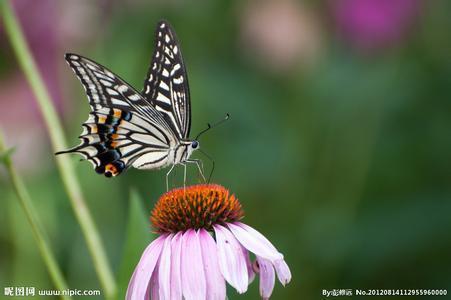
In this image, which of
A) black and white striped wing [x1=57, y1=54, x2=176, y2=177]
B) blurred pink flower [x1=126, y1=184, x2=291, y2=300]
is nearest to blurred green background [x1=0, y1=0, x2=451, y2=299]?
black and white striped wing [x1=57, y1=54, x2=176, y2=177]

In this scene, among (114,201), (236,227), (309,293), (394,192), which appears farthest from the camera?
(394,192)

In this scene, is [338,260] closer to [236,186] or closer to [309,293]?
[309,293]

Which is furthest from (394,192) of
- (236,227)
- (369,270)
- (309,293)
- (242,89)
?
(236,227)

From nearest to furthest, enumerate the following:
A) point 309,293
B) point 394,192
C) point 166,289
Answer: point 166,289 < point 309,293 < point 394,192

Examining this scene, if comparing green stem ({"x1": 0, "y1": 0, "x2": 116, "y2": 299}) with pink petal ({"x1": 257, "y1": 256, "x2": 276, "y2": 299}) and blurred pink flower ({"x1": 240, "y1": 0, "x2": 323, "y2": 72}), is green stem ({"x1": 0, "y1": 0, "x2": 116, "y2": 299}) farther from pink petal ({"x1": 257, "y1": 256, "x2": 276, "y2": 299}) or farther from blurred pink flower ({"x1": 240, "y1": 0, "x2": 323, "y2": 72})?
blurred pink flower ({"x1": 240, "y1": 0, "x2": 323, "y2": 72})

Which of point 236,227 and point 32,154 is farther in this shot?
point 32,154

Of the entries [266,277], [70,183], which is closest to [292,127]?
[70,183]

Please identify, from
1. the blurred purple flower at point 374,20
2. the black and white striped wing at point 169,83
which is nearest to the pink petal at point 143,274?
the black and white striped wing at point 169,83
